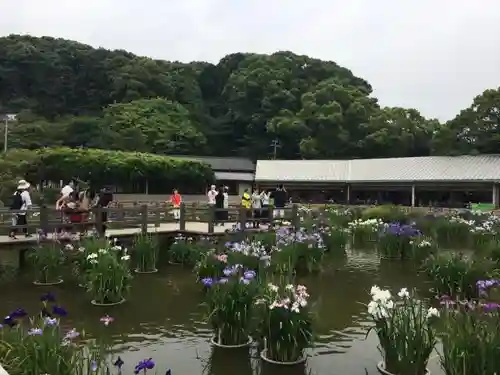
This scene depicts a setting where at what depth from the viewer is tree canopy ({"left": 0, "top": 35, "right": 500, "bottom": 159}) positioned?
46.0 m

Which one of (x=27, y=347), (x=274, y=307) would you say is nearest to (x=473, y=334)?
(x=274, y=307)

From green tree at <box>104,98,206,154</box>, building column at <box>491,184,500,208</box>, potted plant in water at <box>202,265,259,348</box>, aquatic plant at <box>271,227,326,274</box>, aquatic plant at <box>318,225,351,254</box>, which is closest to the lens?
potted plant in water at <box>202,265,259,348</box>

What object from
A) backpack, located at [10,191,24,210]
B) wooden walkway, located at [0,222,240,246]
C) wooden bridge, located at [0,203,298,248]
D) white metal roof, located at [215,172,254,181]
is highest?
white metal roof, located at [215,172,254,181]

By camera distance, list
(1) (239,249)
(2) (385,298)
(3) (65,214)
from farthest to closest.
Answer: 1. (3) (65,214)
2. (1) (239,249)
3. (2) (385,298)

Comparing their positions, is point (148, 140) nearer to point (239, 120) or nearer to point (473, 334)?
point (239, 120)

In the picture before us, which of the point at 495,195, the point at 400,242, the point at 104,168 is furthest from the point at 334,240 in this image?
the point at 104,168

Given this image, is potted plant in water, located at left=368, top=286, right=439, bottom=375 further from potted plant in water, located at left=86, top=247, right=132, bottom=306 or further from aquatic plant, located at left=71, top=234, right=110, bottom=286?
aquatic plant, located at left=71, top=234, right=110, bottom=286

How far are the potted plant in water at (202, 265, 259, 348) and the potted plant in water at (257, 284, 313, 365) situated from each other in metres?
0.27

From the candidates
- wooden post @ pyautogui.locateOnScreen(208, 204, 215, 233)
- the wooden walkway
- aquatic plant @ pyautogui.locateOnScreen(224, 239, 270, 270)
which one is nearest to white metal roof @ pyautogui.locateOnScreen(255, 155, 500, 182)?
the wooden walkway

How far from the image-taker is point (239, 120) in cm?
5628

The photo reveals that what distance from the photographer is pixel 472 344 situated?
15.3ft

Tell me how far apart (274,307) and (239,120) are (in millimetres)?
51342

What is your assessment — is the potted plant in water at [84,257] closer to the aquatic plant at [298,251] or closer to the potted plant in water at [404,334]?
the aquatic plant at [298,251]

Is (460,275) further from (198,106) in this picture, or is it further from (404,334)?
(198,106)
